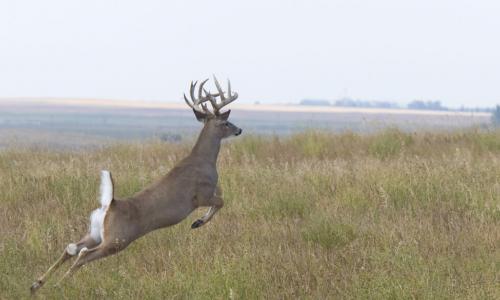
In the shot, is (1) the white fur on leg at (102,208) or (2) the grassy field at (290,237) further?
(1) the white fur on leg at (102,208)

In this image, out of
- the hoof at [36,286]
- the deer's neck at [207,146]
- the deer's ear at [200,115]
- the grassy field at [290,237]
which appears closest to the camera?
the grassy field at [290,237]

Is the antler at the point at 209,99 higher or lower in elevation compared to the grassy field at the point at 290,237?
higher

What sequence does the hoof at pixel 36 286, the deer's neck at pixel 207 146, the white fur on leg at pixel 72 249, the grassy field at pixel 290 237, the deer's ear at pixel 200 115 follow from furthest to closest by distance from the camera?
the deer's ear at pixel 200 115, the deer's neck at pixel 207 146, the white fur on leg at pixel 72 249, the hoof at pixel 36 286, the grassy field at pixel 290 237

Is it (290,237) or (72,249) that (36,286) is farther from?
(290,237)

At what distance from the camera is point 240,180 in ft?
37.5

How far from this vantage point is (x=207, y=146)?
8414 mm

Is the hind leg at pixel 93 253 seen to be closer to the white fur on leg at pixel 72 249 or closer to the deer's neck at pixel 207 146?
the white fur on leg at pixel 72 249

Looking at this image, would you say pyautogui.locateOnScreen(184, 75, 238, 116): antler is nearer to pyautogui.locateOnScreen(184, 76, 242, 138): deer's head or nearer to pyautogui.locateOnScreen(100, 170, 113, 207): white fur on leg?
pyautogui.locateOnScreen(184, 76, 242, 138): deer's head

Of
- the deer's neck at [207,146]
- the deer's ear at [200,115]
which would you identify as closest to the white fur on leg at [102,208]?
the deer's neck at [207,146]

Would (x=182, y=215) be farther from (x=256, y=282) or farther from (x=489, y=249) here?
(x=489, y=249)

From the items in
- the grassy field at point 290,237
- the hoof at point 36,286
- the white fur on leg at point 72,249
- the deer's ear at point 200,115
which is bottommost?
the hoof at point 36,286

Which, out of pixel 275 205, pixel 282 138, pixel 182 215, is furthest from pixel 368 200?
pixel 282 138

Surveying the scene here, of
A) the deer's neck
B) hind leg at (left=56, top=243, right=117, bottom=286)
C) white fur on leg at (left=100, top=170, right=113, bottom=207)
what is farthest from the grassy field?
the deer's neck

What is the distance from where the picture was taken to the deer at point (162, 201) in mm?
6684
